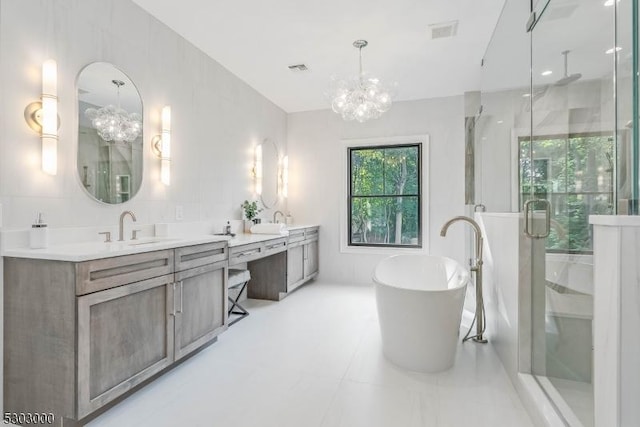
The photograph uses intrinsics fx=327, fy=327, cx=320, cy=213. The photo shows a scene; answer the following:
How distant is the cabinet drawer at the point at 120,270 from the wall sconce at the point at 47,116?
2.50ft

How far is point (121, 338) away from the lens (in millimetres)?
1852

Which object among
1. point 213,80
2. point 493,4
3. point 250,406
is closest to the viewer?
point 250,406

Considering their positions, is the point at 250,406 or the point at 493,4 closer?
the point at 250,406

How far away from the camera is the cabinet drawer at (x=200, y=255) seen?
227 centimetres

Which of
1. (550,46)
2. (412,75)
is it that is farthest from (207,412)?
(412,75)

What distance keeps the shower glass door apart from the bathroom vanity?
231cm

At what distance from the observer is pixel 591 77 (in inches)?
63.9

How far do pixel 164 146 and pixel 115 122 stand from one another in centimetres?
46

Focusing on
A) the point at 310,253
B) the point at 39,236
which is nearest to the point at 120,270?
the point at 39,236

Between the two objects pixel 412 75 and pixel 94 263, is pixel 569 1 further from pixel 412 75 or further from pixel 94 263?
pixel 94 263

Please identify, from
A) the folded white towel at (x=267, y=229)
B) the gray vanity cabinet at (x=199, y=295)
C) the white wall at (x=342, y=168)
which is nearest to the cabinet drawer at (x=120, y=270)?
the gray vanity cabinet at (x=199, y=295)

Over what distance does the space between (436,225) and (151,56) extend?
13.1 ft

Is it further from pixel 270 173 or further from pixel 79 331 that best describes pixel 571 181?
pixel 270 173

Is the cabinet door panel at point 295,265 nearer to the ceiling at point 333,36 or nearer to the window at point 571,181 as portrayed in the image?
the ceiling at point 333,36
